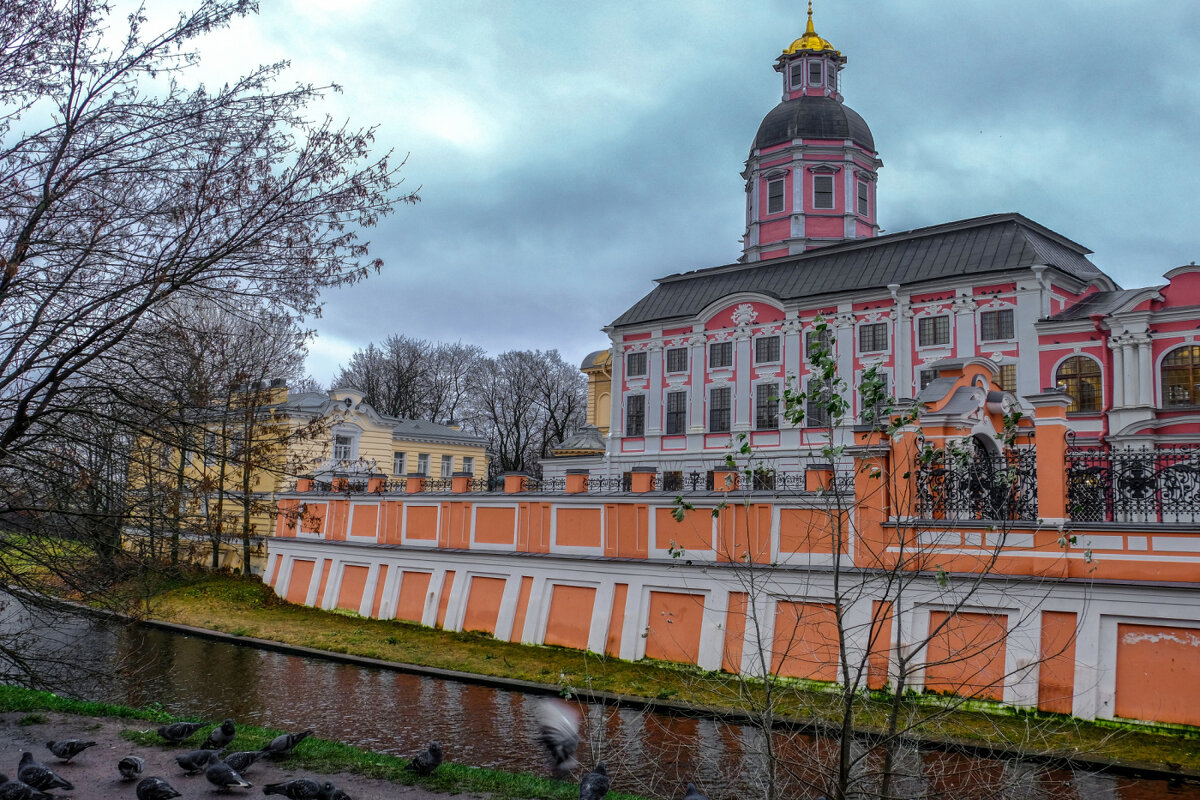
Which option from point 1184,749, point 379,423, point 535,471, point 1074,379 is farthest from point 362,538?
point 535,471

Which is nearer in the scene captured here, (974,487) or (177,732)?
(177,732)

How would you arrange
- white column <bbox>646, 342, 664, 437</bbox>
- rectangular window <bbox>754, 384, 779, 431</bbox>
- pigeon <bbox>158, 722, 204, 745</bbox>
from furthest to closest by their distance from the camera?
white column <bbox>646, 342, 664, 437</bbox> < rectangular window <bbox>754, 384, 779, 431</bbox> < pigeon <bbox>158, 722, 204, 745</bbox>

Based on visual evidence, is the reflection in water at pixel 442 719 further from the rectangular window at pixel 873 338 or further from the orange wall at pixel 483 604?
the rectangular window at pixel 873 338

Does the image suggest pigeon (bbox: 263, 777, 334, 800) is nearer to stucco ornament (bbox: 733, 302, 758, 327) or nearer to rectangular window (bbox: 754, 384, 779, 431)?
rectangular window (bbox: 754, 384, 779, 431)

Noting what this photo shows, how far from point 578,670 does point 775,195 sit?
31.6 meters

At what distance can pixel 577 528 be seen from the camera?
20172 millimetres

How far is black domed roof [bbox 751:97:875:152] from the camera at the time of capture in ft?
142

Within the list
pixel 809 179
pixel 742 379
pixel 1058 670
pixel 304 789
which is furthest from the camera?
pixel 809 179

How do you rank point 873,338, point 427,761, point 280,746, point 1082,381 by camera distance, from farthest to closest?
point 873,338 → point 1082,381 → point 280,746 → point 427,761

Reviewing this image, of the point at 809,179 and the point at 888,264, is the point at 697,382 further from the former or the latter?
the point at 809,179

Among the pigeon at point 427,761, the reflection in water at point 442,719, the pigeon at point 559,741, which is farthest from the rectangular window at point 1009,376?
the pigeon at point 427,761

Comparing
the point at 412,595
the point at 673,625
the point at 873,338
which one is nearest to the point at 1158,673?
the point at 673,625

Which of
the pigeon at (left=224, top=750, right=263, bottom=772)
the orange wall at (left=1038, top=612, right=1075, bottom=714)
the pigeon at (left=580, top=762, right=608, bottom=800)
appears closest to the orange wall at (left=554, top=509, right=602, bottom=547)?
the orange wall at (left=1038, top=612, right=1075, bottom=714)

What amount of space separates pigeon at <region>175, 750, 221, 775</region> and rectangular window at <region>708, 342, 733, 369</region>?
3083 cm
